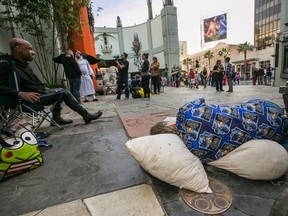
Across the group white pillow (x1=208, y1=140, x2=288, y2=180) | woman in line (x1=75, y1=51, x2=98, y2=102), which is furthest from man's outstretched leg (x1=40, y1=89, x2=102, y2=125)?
woman in line (x1=75, y1=51, x2=98, y2=102)

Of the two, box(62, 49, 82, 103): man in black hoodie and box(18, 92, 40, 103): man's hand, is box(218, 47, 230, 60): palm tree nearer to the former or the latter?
box(62, 49, 82, 103): man in black hoodie

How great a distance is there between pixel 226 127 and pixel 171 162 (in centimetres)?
50

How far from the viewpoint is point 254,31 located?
43469mm

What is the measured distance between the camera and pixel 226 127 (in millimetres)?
1286

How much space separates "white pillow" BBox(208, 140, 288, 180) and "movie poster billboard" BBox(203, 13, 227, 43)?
47.1m

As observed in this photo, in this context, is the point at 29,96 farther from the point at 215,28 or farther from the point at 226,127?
the point at 215,28

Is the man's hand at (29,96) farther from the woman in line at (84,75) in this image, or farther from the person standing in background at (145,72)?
the person standing in background at (145,72)

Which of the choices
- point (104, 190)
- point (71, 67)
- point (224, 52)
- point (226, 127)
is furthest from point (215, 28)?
point (104, 190)

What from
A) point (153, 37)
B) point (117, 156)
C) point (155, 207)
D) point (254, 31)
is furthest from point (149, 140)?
point (254, 31)

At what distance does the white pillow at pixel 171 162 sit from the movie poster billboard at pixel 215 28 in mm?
47314

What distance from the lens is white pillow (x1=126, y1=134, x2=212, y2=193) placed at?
115cm

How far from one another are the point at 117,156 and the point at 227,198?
1073 millimetres

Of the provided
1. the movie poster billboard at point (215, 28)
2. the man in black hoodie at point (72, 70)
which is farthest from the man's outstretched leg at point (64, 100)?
the movie poster billboard at point (215, 28)

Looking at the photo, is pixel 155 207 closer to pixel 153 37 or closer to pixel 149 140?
pixel 149 140
